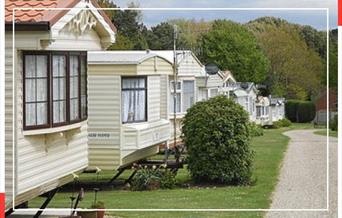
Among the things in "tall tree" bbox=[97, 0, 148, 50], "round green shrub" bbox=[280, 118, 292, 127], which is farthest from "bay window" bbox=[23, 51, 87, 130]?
"round green shrub" bbox=[280, 118, 292, 127]

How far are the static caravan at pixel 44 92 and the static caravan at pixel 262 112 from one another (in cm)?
235

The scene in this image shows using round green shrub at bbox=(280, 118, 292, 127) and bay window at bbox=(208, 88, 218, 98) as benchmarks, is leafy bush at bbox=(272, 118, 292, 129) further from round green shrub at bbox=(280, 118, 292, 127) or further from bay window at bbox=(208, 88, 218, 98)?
bay window at bbox=(208, 88, 218, 98)

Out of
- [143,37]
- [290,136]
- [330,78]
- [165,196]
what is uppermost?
[143,37]

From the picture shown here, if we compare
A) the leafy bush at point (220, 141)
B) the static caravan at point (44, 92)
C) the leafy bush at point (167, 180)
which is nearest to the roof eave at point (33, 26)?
the static caravan at point (44, 92)

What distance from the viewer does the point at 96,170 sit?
12352 mm

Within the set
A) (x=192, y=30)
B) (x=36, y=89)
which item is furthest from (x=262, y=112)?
(x=36, y=89)

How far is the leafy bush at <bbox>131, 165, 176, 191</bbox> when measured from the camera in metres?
12.3

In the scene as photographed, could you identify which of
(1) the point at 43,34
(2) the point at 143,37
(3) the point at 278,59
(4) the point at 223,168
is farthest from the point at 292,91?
(4) the point at 223,168

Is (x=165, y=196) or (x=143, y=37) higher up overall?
(x=143, y=37)

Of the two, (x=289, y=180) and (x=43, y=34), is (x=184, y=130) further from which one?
(x=43, y=34)

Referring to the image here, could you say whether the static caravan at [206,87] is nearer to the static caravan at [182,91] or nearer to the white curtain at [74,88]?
the static caravan at [182,91]

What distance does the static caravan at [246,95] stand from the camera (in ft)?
32.6

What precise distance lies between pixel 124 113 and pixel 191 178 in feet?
5.26

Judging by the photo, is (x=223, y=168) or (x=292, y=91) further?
(x=223, y=168)
